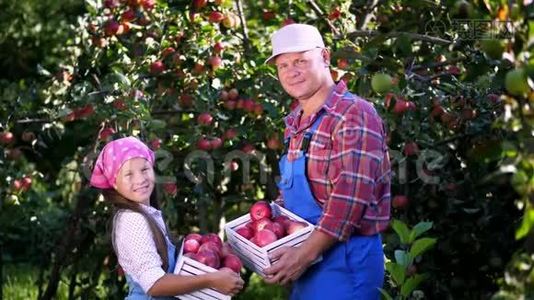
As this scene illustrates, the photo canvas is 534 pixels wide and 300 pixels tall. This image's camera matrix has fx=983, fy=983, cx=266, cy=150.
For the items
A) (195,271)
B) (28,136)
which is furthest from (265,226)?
(28,136)

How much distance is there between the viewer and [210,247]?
2785 mm

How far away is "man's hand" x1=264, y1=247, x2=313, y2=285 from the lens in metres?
2.70

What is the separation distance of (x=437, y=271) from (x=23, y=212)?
72.7 inches

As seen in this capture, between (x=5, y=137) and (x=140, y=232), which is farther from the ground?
(x=140, y=232)

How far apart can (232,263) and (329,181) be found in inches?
14.2

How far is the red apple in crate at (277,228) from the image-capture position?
9.11 ft

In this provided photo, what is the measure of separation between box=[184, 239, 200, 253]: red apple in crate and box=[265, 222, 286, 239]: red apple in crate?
209mm

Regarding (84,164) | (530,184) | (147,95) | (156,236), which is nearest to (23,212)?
(84,164)

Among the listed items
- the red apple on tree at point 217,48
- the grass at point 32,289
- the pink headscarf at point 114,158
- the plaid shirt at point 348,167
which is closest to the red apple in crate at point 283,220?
the plaid shirt at point 348,167

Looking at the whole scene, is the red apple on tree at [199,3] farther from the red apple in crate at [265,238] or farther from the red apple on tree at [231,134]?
the red apple in crate at [265,238]

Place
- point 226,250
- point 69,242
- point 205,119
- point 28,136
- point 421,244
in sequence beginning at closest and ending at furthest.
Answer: point 421,244 < point 226,250 < point 205,119 < point 28,136 < point 69,242

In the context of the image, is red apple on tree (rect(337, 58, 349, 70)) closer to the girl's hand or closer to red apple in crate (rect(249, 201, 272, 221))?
red apple in crate (rect(249, 201, 272, 221))

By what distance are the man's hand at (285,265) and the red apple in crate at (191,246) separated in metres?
0.23

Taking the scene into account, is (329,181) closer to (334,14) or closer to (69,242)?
(334,14)
